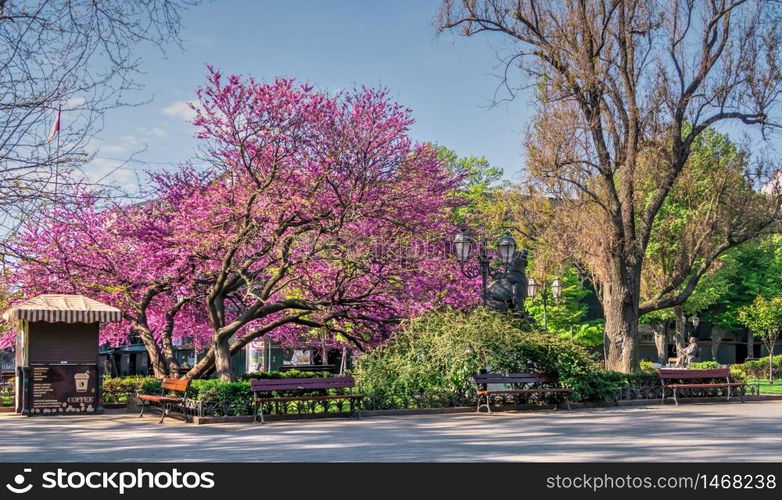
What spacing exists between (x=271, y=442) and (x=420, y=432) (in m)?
2.84

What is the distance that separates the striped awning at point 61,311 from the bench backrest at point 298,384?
14.7 ft

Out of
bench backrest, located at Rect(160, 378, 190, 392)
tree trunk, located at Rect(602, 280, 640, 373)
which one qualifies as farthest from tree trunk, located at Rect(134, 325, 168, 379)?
tree trunk, located at Rect(602, 280, 640, 373)

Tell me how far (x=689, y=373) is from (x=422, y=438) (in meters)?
12.1

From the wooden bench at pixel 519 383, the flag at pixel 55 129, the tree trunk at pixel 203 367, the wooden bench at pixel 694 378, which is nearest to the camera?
the flag at pixel 55 129

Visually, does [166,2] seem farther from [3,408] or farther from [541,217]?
[541,217]

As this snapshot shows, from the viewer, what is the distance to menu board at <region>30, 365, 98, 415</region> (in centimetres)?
2059

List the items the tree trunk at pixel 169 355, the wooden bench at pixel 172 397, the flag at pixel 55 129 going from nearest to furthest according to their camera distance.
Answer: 1. the flag at pixel 55 129
2. the wooden bench at pixel 172 397
3. the tree trunk at pixel 169 355

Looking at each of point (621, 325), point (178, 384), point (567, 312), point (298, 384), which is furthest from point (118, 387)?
point (567, 312)

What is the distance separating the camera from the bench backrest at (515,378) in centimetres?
2042

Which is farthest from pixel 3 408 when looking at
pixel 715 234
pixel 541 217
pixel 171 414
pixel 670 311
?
pixel 670 311

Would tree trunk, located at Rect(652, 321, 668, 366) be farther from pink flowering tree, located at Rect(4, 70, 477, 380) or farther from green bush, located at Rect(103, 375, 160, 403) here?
green bush, located at Rect(103, 375, 160, 403)

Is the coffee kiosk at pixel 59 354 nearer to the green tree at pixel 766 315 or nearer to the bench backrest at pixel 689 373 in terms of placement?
the bench backrest at pixel 689 373

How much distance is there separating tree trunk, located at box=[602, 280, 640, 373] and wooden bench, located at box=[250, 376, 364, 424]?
9357mm

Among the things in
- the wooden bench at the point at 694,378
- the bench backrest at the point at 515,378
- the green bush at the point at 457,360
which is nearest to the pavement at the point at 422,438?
the bench backrest at the point at 515,378
